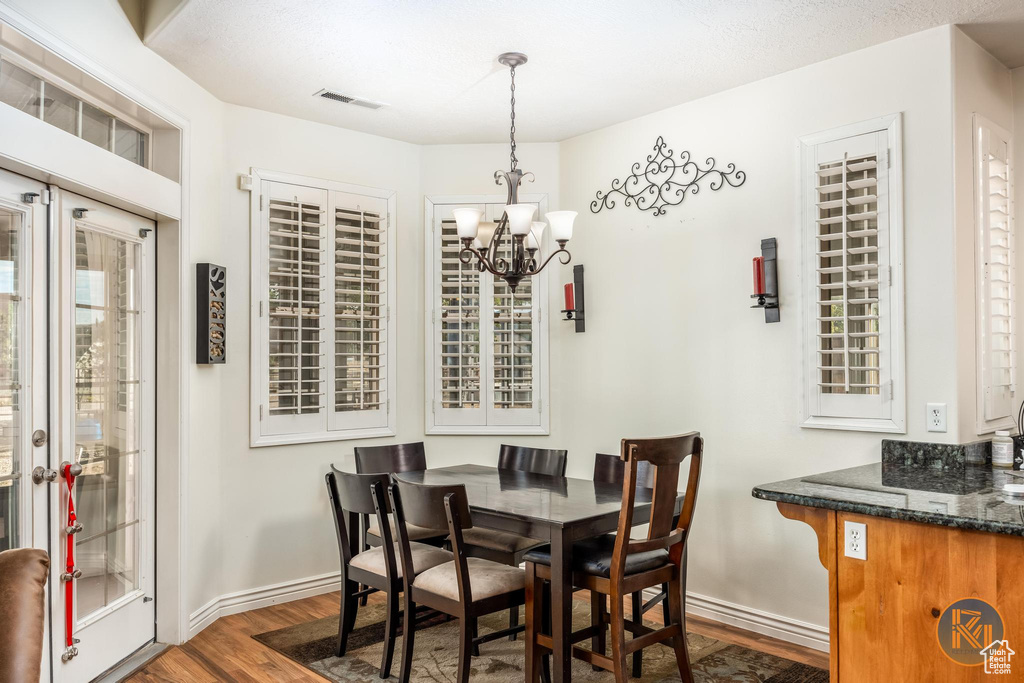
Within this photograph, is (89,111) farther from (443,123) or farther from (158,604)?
(158,604)

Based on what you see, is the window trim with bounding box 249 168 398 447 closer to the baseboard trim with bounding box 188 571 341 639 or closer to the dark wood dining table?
the baseboard trim with bounding box 188 571 341 639

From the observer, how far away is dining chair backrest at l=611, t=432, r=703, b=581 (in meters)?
2.69

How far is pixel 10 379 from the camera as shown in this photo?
8.76 feet

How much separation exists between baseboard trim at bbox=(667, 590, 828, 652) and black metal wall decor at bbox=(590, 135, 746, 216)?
2.11m

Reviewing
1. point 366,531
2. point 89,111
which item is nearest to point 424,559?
point 366,531

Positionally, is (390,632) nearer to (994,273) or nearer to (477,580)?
(477,580)

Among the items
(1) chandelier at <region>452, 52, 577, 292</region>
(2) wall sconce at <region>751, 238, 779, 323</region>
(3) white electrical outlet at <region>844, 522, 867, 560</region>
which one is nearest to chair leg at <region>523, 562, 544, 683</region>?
(3) white electrical outlet at <region>844, 522, 867, 560</region>

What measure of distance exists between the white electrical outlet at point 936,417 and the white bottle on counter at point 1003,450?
209 mm

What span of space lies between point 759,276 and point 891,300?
60 centimetres

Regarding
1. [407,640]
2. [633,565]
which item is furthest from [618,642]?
[407,640]

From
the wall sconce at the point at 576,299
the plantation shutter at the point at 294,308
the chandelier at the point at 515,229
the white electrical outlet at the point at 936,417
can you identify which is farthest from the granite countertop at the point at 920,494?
the plantation shutter at the point at 294,308

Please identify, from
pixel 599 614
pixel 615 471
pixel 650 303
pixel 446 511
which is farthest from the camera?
pixel 650 303

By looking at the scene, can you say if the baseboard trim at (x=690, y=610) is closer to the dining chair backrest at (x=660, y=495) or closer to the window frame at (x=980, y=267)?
→ the dining chair backrest at (x=660, y=495)

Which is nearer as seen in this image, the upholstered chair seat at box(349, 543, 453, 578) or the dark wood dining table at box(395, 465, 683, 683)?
the dark wood dining table at box(395, 465, 683, 683)
